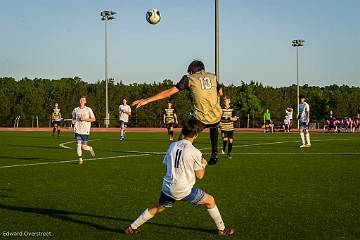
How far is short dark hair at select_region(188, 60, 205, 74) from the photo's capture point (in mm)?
9414

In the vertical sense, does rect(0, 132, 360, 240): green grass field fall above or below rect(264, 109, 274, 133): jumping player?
below

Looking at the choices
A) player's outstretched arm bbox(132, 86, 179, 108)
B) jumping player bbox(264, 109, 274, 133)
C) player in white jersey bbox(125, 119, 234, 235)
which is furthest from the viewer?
jumping player bbox(264, 109, 274, 133)

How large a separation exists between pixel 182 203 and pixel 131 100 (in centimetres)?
8769

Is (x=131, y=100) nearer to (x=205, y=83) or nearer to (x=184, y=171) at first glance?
(x=205, y=83)

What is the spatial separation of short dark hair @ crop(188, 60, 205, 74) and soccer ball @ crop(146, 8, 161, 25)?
951 centimetres

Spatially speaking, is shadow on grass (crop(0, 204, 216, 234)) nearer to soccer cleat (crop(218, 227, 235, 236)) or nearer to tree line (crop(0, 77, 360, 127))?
soccer cleat (crop(218, 227, 235, 236))

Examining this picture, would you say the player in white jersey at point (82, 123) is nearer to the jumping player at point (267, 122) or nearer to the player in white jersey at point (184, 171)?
the player in white jersey at point (184, 171)

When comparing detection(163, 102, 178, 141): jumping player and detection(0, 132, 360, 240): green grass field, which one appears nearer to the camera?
detection(0, 132, 360, 240): green grass field

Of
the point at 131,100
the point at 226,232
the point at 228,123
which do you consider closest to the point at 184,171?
the point at 226,232

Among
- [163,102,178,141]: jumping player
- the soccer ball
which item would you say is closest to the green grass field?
the soccer ball

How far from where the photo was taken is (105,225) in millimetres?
7539

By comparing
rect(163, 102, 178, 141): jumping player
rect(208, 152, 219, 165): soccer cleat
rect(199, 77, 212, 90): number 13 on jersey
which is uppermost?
rect(199, 77, 212, 90): number 13 on jersey

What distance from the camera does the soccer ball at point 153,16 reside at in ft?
61.2

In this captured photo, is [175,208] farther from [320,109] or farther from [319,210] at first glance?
[320,109]
